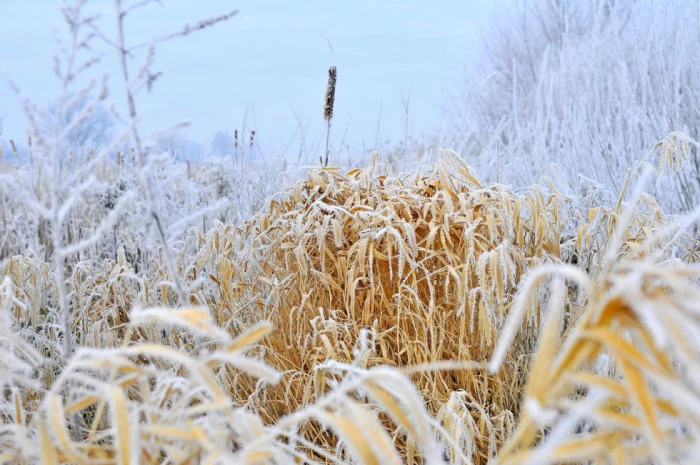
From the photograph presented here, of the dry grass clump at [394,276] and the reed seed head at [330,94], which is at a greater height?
the reed seed head at [330,94]

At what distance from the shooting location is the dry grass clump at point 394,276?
151 cm

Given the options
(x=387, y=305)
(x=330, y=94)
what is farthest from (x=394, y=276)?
(x=330, y=94)

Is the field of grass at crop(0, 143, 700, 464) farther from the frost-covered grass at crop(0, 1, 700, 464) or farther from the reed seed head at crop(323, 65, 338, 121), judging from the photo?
the reed seed head at crop(323, 65, 338, 121)

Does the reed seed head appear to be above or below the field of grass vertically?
above

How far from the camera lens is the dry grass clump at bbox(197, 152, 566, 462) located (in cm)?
151

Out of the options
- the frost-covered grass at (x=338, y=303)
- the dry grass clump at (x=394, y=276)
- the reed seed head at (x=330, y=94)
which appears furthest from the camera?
the reed seed head at (x=330, y=94)

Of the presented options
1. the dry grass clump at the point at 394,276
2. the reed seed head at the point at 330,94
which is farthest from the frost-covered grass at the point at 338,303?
the reed seed head at the point at 330,94

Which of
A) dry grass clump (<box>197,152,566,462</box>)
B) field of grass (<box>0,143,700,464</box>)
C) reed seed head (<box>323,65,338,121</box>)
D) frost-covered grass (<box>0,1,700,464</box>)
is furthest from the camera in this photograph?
reed seed head (<box>323,65,338,121</box>)

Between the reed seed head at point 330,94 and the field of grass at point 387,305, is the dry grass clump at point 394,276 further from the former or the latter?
the reed seed head at point 330,94

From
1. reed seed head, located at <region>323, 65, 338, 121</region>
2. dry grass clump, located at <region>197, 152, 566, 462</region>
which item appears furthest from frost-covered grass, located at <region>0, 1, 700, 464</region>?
reed seed head, located at <region>323, 65, 338, 121</region>

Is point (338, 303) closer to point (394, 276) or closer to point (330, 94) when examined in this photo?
point (394, 276)

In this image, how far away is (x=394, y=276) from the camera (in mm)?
1700

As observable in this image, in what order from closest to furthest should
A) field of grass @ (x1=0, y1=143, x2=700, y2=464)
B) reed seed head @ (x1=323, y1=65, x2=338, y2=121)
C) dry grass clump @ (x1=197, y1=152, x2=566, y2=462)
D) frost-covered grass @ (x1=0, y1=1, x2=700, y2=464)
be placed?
1. frost-covered grass @ (x1=0, y1=1, x2=700, y2=464)
2. field of grass @ (x1=0, y1=143, x2=700, y2=464)
3. dry grass clump @ (x1=197, y1=152, x2=566, y2=462)
4. reed seed head @ (x1=323, y1=65, x2=338, y2=121)

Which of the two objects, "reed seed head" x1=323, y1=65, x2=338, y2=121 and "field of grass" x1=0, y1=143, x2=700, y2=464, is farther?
"reed seed head" x1=323, y1=65, x2=338, y2=121
